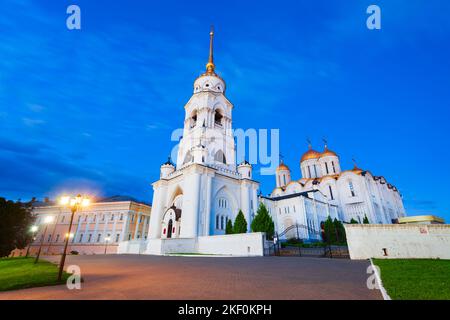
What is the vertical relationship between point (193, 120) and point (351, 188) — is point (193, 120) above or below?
above

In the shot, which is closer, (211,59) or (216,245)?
(216,245)

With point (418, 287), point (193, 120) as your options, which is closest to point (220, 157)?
point (193, 120)

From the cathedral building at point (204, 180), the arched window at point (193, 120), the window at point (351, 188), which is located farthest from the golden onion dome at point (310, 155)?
the arched window at point (193, 120)

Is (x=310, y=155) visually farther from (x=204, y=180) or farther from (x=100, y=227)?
(x=100, y=227)

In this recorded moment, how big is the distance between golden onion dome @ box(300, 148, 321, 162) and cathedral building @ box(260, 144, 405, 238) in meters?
0.24

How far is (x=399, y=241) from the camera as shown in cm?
1249

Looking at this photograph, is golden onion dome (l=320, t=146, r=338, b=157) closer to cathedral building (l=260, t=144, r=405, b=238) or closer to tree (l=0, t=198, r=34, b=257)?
cathedral building (l=260, t=144, r=405, b=238)

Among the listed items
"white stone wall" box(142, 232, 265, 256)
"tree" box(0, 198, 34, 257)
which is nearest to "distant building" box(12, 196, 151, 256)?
"tree" box(0, 198, 34, 257)

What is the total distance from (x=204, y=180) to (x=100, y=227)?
30.2m

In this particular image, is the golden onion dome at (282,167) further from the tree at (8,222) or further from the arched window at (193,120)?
the tree at (8,222)

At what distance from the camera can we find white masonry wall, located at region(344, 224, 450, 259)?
11742 mm
